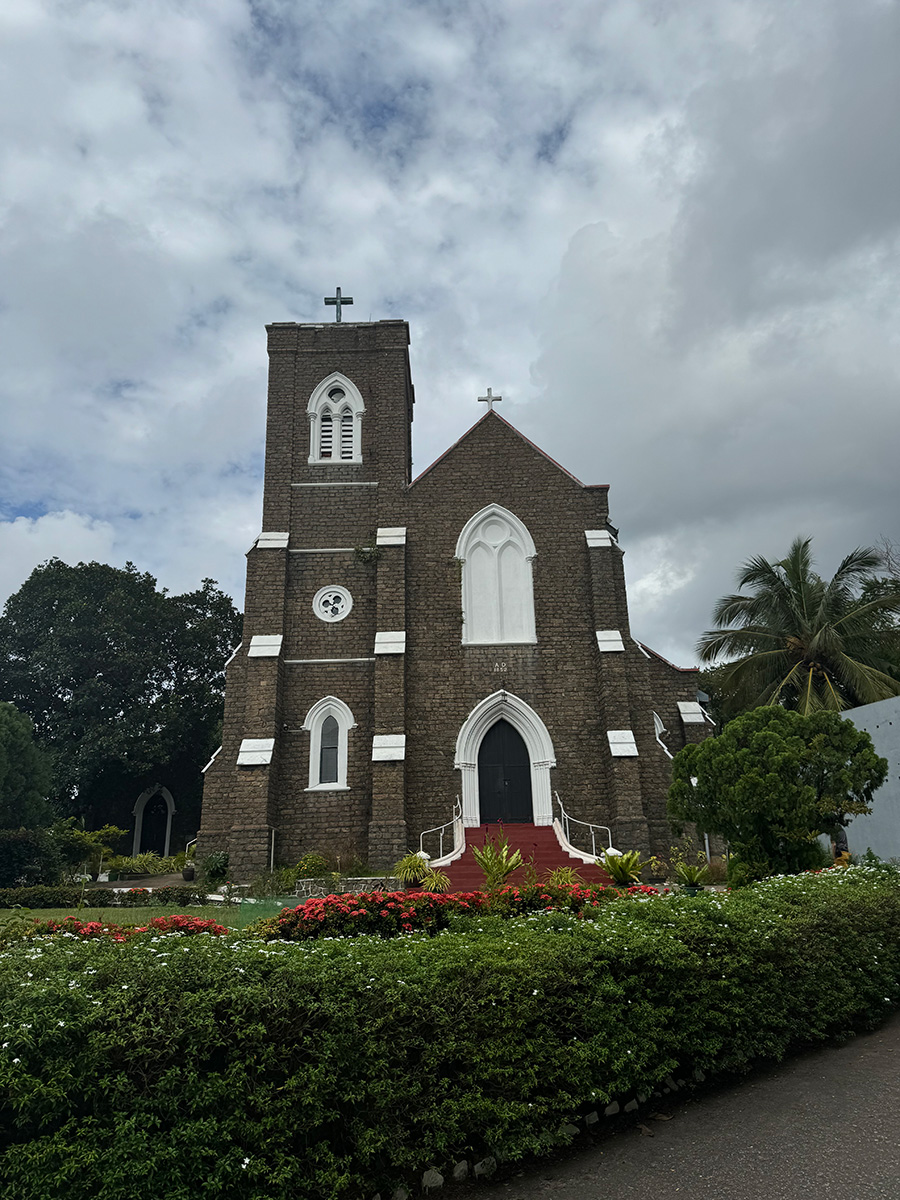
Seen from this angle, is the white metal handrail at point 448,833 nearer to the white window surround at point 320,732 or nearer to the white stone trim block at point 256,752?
the white window surround at point 320,732

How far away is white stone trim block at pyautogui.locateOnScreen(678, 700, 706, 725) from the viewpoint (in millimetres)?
19141

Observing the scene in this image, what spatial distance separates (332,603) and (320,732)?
10.2 feet

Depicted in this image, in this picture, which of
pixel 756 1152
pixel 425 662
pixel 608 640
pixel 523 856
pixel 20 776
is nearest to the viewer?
pixel 756 1152

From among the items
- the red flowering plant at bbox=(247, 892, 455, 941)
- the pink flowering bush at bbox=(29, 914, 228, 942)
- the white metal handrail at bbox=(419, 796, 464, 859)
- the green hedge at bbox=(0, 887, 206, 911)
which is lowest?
the green hedge at bbox=(0, 887, 206, 911)

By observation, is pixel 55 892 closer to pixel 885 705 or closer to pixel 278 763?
pixel 278 763

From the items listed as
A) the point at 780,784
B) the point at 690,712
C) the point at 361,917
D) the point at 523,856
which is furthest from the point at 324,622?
the point at 361,917

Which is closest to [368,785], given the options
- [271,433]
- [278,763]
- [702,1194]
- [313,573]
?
[278,763]

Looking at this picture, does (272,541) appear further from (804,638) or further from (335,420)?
(804,638)

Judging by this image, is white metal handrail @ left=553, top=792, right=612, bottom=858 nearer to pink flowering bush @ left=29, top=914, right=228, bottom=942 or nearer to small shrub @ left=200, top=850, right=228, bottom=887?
small shrub @ left=200, top=850, right=228, bottom=887

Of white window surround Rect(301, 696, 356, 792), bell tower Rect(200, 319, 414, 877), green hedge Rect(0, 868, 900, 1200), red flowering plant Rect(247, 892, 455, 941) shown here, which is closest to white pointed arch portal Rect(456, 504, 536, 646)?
bell tower Rect(200, 319, 414, 877)

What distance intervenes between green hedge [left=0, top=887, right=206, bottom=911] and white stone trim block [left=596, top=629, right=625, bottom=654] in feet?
32.3

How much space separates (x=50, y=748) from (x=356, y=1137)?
28.3 m

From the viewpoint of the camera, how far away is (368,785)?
18.3 meters

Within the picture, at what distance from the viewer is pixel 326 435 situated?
71.4 ft
